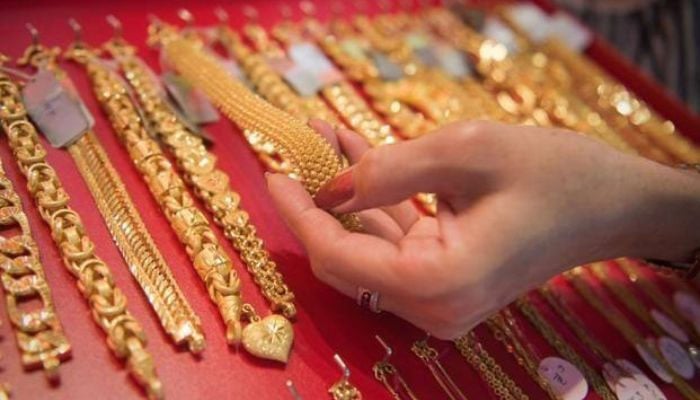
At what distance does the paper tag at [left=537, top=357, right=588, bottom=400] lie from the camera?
120 cm

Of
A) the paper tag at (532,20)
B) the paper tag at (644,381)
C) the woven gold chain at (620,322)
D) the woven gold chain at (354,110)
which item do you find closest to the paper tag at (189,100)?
the woven gold chain at (354,110)

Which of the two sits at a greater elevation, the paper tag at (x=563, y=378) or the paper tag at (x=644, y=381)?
the paper tag at (x=563, y=378)

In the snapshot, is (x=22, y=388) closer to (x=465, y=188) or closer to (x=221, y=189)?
(x=221, y=189)

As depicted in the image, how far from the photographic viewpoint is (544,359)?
1251mm

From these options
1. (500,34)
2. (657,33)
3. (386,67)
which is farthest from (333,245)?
(657,33)

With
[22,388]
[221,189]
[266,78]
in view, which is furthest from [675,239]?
Result: [22,388]

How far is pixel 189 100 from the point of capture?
4.81ft

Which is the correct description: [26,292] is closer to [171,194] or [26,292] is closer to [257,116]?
[171,194]

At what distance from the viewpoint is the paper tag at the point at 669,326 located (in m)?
1.41

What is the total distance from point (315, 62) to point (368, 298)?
805mm

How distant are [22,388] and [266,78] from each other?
85 centimetres

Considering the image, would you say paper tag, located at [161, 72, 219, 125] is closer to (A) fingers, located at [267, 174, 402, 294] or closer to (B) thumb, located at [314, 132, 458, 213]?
(A) fingers, located at [267, 174, 402, 294]

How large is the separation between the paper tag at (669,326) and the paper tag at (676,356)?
19 mm

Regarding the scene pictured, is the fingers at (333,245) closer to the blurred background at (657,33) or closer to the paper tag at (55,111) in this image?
the paper tag at (55,111)
